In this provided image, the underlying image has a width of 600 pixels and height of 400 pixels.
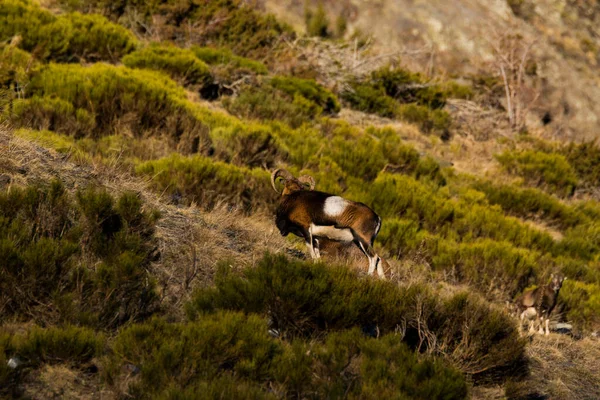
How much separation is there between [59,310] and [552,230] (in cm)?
1230

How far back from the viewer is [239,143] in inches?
500

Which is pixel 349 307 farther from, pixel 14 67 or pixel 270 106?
pixel 270 106

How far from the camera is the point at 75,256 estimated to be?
5734 mm

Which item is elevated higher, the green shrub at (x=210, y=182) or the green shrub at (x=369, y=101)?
the green shrub at (x=210, y=182)

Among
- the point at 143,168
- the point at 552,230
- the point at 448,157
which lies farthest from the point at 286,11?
the point at 143,168

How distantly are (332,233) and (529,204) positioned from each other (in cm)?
962

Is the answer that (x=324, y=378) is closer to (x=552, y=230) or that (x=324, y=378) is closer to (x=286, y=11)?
(x=552, y=230)

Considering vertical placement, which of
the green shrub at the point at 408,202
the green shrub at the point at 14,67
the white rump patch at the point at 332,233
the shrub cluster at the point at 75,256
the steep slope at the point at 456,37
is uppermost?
the shrub cluster at the point at 75,256

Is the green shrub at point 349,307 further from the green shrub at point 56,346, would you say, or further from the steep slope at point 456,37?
the steep slope at point 456,37

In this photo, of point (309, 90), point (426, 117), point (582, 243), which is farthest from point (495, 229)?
point (426, 117)

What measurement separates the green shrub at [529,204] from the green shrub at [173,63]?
6067 mm

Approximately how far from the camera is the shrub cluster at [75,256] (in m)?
5.16

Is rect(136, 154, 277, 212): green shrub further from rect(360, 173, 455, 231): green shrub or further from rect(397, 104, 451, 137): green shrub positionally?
rect(397, 104, 451, 137): green shrub

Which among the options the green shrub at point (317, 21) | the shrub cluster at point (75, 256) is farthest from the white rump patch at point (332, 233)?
the green shrub at point (317, 21)
